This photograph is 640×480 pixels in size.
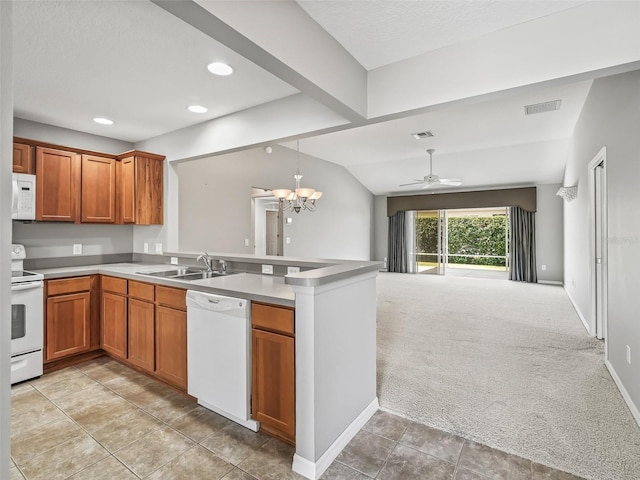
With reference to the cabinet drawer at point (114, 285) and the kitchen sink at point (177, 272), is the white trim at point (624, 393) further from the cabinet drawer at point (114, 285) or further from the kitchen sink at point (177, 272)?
the cabinet drawer at point (114, 285)

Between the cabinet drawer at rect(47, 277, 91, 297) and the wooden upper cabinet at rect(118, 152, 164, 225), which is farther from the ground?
the wooden upper cabinet at rect(118, 152, 164, 225)

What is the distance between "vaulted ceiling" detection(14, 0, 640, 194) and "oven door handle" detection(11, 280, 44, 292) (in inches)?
63.0

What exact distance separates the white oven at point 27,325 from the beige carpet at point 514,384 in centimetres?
297

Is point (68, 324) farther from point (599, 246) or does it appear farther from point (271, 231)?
point (599, 246)

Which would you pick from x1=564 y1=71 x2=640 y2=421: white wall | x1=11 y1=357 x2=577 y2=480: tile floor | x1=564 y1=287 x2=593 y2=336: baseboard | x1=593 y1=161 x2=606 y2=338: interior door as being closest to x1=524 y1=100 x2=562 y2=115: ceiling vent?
x1=564 y1=71 x2=640 y2=421: white wall

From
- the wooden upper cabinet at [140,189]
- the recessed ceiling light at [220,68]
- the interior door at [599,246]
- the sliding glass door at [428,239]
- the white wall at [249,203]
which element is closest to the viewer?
the recessed ceiling light at [220,68]

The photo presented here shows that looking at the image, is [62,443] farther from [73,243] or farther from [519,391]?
[519,391]

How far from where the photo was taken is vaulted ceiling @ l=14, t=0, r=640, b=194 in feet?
5.88

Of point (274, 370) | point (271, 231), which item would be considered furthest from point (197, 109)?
point (271, 231)

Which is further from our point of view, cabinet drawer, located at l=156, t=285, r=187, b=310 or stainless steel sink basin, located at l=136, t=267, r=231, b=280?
stainless steel sink basin, located at l=136, t=267, r=231, b=280

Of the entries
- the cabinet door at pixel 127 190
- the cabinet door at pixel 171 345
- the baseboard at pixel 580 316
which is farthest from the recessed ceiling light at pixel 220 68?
the baseboard at pixel 580 316

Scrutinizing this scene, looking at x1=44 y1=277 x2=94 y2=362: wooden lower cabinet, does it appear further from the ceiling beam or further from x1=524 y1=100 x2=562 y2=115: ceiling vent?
x1=524 y1=100 x2=562 y2=115: ceiling vent

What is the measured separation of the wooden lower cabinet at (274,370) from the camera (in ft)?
6.20

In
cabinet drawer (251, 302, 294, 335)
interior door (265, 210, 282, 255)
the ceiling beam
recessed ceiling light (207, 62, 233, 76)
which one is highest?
recessed ceiling light (207, 62, 233, 76)
